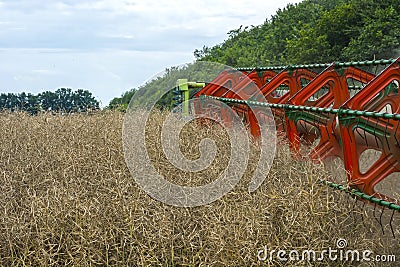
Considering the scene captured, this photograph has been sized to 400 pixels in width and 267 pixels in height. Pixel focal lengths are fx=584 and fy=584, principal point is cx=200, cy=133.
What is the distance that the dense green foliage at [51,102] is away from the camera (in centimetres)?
789

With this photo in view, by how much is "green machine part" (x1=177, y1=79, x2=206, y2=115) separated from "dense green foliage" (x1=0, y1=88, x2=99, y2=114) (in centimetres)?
125

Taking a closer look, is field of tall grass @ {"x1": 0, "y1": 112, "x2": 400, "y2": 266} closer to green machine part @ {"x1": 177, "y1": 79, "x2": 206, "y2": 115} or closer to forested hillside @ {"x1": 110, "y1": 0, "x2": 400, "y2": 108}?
green machine part @ {"x1": 177, "y1": 79, "x2": 206, "y2": 115}

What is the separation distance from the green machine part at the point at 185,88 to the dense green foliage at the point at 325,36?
5.21 metres

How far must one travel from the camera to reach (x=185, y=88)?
8516 mm

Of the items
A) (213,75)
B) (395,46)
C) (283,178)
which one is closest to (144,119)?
(213,75)

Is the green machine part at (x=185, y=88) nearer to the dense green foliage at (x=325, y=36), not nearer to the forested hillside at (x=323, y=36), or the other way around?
the forested hillside at (x=323, y=36)

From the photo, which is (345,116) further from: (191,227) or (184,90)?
(184,90)

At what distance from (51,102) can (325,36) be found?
7275 millimetres

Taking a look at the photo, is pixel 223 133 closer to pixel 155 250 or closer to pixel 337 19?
pixel 155 250

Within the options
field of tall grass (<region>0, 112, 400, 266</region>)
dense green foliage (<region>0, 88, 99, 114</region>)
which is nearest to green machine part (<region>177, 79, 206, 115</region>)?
dense green foliage (<region>0, 88, 99, 114</region>)

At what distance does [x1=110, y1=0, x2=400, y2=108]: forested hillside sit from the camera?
12.1m

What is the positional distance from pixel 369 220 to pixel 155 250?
134 cm

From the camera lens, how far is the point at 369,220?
142 inches

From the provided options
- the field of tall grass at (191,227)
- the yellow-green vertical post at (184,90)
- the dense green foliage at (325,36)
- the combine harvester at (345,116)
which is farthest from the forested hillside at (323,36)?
the field of tall grass at (191,227)
